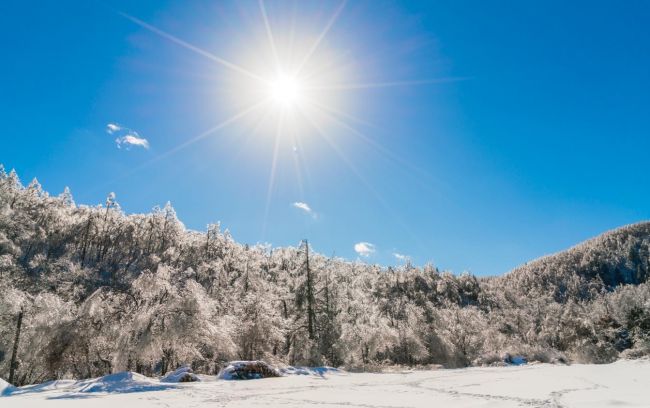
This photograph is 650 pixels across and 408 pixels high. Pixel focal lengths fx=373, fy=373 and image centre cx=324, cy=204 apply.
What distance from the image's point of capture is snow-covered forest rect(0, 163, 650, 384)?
24609 millimetres

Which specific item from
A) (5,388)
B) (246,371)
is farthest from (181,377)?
(5,388)

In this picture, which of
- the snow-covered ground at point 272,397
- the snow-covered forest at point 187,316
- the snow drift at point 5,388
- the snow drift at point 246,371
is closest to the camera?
the snow-covered ground at point 272,397

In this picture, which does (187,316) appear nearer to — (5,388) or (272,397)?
(5,388)

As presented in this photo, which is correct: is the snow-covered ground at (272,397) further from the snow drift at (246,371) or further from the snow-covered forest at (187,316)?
the snow-covered forest at (187,316)

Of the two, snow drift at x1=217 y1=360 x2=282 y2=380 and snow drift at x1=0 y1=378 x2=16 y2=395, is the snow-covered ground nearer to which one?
snow drift at x1=0 y1=378 x2=16 y2=395

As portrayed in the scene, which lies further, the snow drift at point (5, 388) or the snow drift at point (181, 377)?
the snow drift at point (181, 377)

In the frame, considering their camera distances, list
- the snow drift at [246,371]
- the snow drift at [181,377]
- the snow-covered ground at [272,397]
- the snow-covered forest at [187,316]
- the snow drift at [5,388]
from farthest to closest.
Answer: the snow-covered forest at [187,316] → the snow drift at [246,371] → the snow drift at [181,377] → the snow drift at [5,388] → the snow-covered ground at [272,397]

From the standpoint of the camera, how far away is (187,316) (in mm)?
23953

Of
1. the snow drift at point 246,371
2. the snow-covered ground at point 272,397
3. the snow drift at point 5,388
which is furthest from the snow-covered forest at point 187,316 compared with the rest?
the snow drift at point 5,388

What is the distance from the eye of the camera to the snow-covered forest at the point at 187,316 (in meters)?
24.6

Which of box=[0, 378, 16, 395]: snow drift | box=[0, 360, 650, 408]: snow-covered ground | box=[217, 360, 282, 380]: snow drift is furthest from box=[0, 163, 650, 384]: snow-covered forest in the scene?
box=[0, 378, 16, 395]: snow drift

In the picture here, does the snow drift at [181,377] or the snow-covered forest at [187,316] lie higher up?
the snow-covered forest at [187,316]

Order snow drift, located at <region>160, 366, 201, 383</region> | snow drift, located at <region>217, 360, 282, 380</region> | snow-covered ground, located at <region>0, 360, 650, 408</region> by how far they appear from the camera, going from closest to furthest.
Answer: snow-covered ground, located at <region>0, 360, 650, 408</region>, snow drift, located at <region>160, 366, 201, 383</region>, snow drift, located at <region>217, 360, 282, 380</region>

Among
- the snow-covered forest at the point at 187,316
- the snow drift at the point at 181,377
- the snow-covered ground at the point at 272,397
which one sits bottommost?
the snow-covered ground at the point at 272,397
